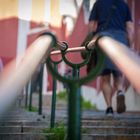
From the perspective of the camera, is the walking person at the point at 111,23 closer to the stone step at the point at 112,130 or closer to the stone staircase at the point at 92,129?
the stone staircase at the point at 92,129

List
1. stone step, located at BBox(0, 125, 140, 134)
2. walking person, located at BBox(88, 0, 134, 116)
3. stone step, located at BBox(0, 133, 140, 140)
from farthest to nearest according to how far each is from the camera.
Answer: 1. walking person, located at BBox(88, 0, 134, 116)
2. stone step, located at BBox(0, 125, 140, 134)
3. stone step, located at BBox(0, 133, 140, 140)

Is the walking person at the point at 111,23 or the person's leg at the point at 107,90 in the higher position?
the walking person at the point at 111,23

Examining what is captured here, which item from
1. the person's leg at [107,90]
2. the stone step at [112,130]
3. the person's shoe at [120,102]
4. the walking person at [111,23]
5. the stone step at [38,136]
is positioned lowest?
the stone step at [38,136]

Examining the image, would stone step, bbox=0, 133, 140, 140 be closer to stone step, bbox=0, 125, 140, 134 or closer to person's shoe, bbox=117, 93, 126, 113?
stone step, bbox=0, 125, 140, 134

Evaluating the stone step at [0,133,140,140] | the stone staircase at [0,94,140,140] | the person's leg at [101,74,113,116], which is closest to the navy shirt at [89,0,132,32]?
the person's leg at [101,74,113,116]

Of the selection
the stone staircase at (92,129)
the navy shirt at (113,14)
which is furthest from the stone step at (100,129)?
the navy shirt at (113,14)

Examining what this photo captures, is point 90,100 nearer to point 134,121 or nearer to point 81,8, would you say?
point 81,8

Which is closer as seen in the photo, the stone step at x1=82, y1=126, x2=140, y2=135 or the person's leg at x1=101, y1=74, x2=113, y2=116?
the stone step at x1=82, y1=126, x2=140, y2=135

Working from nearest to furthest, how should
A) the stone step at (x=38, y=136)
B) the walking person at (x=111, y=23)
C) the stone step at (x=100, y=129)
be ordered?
the stone step at (x=38, y=136) → the stone step at (x=100, y=129) → the walking person at (x=111, y=23)

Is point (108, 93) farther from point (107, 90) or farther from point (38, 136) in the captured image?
point (38, 136)

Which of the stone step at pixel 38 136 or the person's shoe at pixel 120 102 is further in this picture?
the person's shoe at pixel 120 102

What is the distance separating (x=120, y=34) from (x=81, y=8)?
16.6ft

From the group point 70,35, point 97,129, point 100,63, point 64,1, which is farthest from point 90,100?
point 100,63

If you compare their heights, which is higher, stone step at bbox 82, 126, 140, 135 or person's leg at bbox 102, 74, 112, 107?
person's leg at bbox 102, 74, 112, 107
